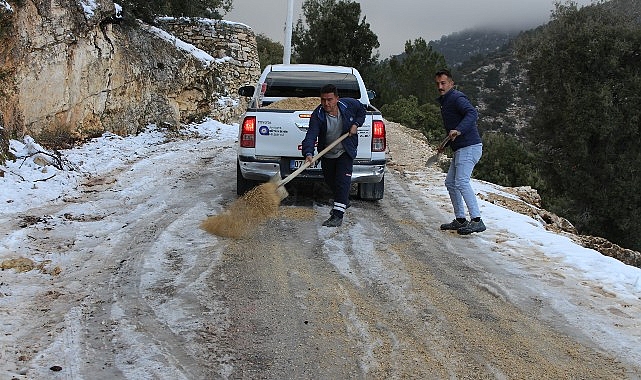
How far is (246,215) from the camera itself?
6.26 metres

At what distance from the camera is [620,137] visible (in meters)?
18.5

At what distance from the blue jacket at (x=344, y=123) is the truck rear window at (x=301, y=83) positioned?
2204 mm

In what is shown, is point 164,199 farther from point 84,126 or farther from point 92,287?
point 84,126

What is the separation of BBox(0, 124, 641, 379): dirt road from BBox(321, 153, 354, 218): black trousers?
0.28 meters

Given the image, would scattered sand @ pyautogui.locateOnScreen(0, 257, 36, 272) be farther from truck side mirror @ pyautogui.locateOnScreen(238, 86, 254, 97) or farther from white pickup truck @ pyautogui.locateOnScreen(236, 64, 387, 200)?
truck side mirror @ pyautogui.locateOnScreen(238, 86, 254, 97)

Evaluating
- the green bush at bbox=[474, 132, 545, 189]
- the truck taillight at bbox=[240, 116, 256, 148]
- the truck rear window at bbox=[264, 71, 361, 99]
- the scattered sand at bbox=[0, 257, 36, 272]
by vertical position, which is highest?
the truck rear window at bbox=[264, 71, 361, 99]

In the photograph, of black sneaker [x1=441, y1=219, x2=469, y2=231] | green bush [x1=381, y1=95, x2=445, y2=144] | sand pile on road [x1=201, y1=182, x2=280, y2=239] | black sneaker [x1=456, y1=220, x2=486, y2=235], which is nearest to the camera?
sand pile on road [x1=201, y1=182, x2=280, y2=239]

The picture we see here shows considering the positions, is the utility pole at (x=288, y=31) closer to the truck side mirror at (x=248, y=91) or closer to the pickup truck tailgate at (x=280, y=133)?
the truck side mirror at (x=248, y=91)

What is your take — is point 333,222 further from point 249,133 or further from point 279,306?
point 279,306

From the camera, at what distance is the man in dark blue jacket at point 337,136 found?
6422 millimetres

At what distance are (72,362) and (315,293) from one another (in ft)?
6.01

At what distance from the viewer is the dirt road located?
11.5 ft

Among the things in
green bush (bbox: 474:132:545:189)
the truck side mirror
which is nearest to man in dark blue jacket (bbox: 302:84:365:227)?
the truck side mirror

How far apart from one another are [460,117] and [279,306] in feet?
10.8
